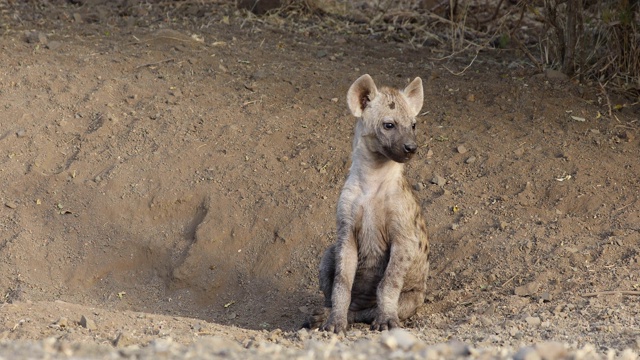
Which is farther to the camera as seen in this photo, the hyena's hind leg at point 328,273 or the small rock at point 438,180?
the small rock at point 438,180

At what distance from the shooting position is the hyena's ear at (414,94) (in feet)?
22.0

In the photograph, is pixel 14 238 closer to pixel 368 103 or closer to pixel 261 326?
pixel 261 326

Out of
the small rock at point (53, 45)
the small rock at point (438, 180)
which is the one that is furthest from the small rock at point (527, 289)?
the small rock at point (53, 45)

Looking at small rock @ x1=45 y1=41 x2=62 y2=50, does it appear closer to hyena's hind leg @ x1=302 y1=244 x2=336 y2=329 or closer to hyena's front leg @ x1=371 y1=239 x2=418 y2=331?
hyena's hind leg @ x1=302 y1=244 x2=336 y2=329

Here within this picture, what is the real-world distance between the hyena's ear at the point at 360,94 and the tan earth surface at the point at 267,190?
148 cm

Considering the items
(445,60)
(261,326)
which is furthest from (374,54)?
(261,326)

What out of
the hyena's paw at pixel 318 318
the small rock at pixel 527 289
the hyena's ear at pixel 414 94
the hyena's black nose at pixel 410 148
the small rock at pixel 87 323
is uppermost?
the hyena's ear at pixel 414 94

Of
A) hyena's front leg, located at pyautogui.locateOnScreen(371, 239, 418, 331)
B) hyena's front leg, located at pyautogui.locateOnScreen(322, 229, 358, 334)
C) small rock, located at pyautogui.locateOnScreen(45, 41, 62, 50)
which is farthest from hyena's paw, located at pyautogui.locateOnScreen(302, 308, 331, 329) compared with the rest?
small rock, located at pyautogui.locateOnScreen(45, 41, 62, 50)

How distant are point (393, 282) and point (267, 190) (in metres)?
2.20

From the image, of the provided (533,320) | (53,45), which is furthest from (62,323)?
(53,45)

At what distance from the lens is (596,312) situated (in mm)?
6184

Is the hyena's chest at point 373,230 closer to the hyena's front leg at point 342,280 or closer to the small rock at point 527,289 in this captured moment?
the hyena's front leg at point 342,280

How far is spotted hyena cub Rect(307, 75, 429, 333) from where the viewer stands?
6.35 m

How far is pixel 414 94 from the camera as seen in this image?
676 centimetres
